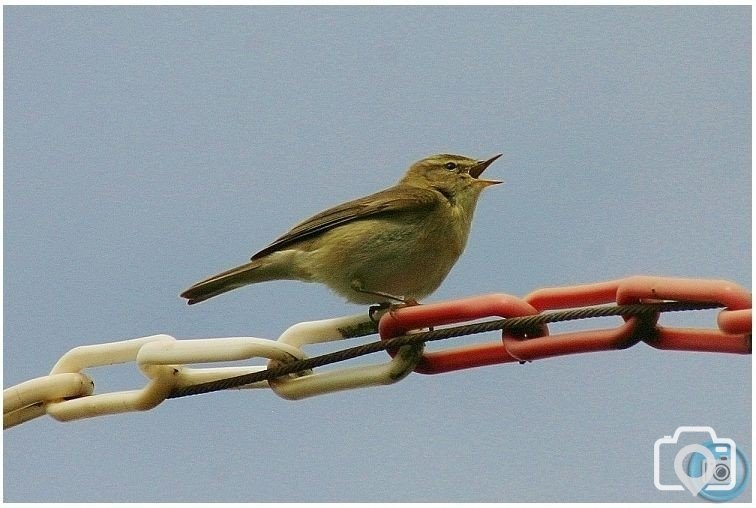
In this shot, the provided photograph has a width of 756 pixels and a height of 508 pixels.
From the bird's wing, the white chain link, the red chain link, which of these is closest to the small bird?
the bird's wing

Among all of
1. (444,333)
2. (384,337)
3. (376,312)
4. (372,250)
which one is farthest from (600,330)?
(372,250)

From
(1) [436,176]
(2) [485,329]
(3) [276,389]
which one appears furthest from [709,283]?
(1) [436,176]

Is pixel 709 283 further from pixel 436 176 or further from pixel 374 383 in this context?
pixel 436 176

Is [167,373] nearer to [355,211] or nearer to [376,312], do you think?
[376,312]

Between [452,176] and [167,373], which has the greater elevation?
[452,176]

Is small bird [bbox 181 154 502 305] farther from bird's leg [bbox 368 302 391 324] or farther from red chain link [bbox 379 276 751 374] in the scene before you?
red chain link [bbox 379 276 751 374]
